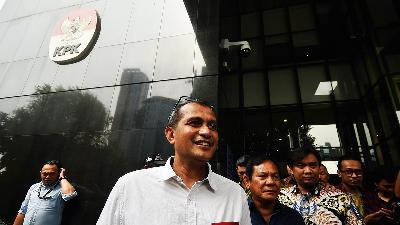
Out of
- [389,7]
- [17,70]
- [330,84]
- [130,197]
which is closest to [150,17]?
[17,70]

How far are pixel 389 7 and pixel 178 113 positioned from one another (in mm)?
10221

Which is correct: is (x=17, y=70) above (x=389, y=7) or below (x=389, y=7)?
below

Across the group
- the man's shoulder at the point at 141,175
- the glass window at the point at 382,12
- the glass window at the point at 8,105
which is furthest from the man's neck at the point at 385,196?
the glass window at the point at 8,105

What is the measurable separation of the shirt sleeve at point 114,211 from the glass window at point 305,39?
1070 centimetres

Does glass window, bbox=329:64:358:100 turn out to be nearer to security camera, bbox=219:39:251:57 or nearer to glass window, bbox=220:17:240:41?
security camera, bbox=219:39:251:57

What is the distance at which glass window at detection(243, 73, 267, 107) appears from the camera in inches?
396

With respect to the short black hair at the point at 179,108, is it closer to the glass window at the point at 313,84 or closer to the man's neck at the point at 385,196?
the man's neck at the point at 385,196

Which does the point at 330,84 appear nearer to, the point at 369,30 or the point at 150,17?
the point at 369,30

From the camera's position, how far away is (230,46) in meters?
8.53

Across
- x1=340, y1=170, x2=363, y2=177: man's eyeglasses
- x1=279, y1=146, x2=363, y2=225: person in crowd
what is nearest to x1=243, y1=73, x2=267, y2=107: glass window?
x1=340, y1=170, x2=363, y2=177: man's eyeglasses

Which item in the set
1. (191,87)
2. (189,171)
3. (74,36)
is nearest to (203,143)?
(189,171)

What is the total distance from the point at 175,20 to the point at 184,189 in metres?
8.33

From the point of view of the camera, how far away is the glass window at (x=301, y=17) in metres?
10.9

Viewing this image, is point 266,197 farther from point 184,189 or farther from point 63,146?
point 63,146
